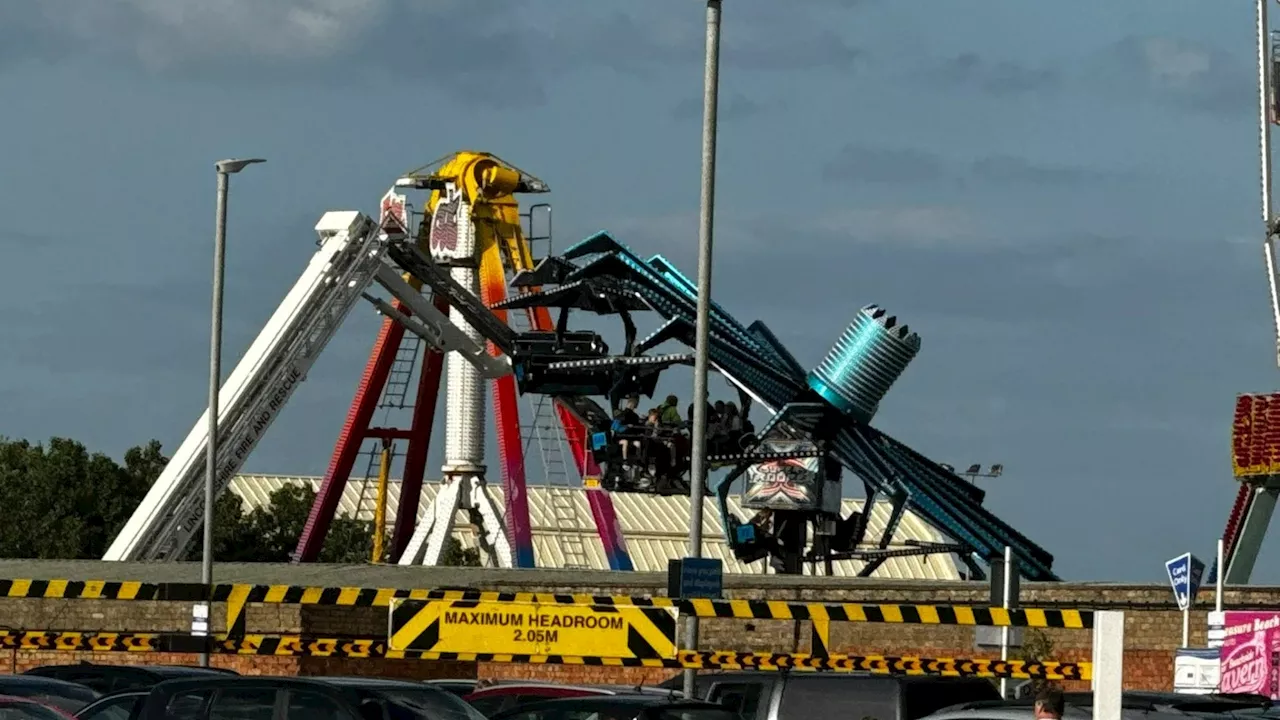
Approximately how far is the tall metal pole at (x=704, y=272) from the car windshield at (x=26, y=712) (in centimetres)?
1104

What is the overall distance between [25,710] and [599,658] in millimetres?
7041

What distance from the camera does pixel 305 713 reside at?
61.1 ft

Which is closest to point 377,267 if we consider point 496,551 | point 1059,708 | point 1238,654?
point 496,551

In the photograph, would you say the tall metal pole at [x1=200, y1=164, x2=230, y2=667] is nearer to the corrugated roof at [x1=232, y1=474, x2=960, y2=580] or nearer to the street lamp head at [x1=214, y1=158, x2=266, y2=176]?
the street lamp head at [x1=214, y1=158, x2=266, y2=176]

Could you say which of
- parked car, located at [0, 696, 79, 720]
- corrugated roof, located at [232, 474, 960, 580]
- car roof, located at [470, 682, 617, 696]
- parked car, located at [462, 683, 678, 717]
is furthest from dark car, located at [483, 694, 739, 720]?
corrugated roof, located at [232, 474, 960, 580]

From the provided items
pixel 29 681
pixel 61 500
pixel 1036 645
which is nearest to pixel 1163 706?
pixel 29 681

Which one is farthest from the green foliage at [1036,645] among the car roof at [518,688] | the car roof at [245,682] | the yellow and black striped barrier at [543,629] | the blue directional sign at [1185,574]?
the car roof at [245,682]

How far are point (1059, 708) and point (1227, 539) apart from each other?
4093 centimetres

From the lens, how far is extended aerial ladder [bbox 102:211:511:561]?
2064 inches

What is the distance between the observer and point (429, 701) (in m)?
19.3

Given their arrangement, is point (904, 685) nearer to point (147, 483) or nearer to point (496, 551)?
point (496, 551)

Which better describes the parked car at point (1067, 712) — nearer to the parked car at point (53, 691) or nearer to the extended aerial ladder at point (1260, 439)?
the parked car at point (53, 691)

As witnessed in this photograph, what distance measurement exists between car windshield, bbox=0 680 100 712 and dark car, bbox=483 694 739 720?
450cm

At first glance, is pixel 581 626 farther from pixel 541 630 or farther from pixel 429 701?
pixel 429 701
